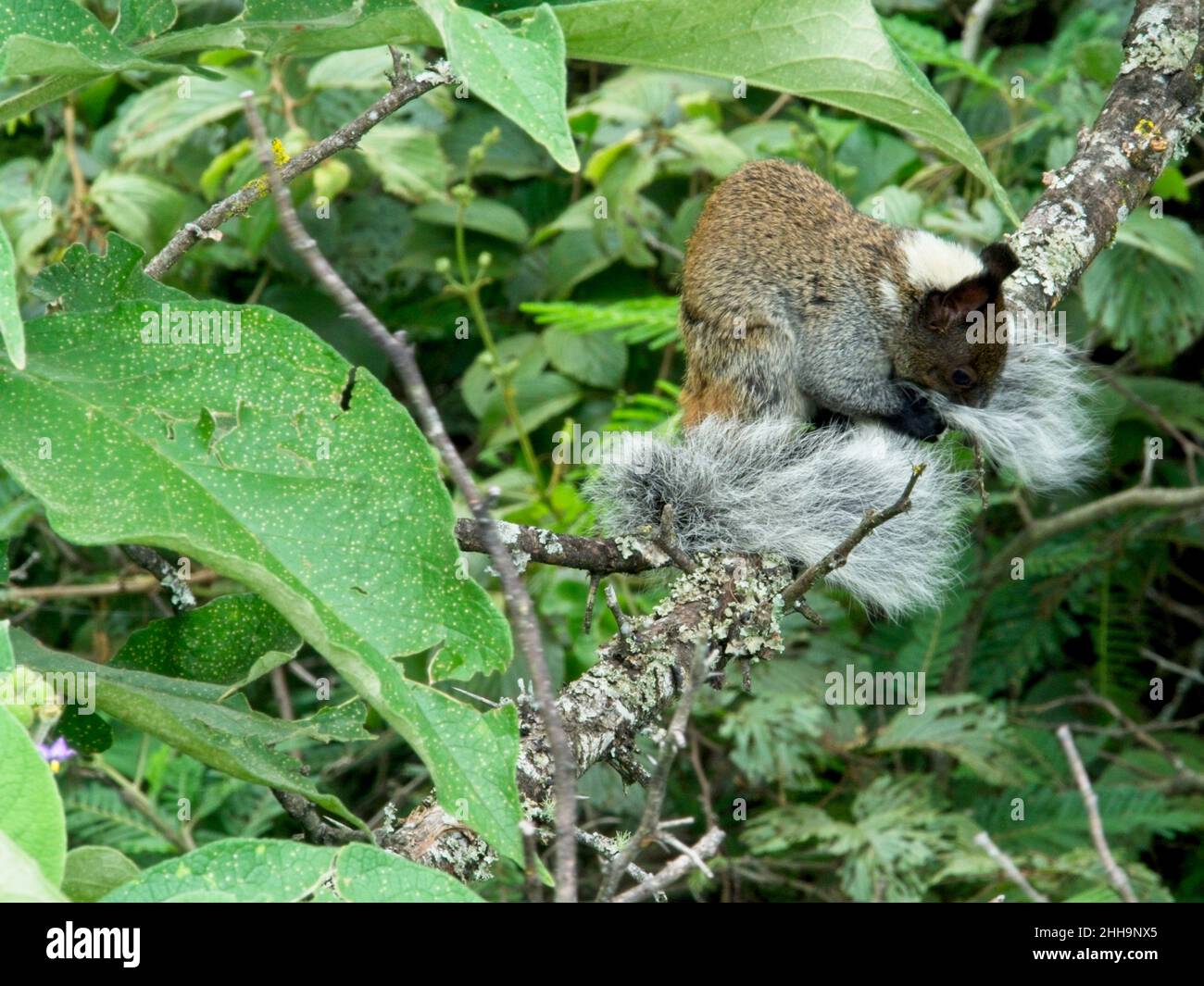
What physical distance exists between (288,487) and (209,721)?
0.93ft

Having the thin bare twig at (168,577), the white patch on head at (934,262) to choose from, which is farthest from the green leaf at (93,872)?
the white patch on head at (934,262)

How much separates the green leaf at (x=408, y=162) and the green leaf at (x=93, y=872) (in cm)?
261

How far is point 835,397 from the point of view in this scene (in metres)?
2.70

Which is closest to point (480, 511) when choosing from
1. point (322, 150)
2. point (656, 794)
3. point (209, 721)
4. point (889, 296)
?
point (656, 794)

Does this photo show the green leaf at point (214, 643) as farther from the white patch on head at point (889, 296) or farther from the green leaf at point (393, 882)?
the white patch on head at point (889, 296)

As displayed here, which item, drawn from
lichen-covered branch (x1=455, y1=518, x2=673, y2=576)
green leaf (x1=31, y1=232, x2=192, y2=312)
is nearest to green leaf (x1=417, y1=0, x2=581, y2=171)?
green leaf (x1=31, y1=232, x2=192, y2=312)

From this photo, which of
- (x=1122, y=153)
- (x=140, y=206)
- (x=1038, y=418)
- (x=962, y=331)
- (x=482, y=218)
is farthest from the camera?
(x=482, y=218)

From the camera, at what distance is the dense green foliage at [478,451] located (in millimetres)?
1007

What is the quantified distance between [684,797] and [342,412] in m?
2.66

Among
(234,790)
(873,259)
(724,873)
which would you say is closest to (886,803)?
(724,873)

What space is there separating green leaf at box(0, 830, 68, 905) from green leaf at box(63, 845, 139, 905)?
26cm

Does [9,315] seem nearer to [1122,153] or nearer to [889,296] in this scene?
[1122,153]

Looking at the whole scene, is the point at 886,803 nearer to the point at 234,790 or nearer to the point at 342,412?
the point at 234,790

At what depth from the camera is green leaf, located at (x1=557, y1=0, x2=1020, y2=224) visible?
111 cm
